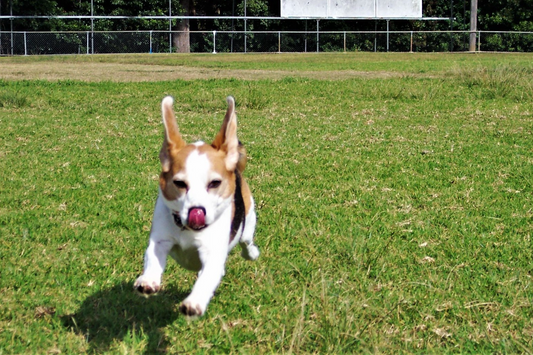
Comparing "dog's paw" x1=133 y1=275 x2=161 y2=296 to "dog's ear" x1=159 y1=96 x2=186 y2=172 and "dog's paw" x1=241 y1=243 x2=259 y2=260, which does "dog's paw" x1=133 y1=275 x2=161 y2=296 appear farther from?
"dog's paw" x1=241 y1=243 x2=259 y2=260

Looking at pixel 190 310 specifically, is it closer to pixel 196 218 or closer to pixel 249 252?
pixel 196 218

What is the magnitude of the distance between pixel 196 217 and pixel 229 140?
61 cm

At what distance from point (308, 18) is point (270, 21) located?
9.83 feet

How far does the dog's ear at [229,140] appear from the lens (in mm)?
3990

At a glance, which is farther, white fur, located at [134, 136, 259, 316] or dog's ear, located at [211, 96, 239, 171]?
dog's ear, located at [211, 96, 239, 171]

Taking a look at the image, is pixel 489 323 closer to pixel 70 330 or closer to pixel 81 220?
pixel 70 330

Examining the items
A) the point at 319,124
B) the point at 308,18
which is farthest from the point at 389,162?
the point at 308,18

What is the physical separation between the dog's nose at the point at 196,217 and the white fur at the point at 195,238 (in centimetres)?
2

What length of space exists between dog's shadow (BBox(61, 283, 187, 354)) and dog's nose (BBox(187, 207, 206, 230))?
1000mm

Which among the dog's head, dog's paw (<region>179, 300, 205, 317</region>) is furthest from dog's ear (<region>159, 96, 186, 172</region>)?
dog's paw (<region>179, 300, 205, 317</region>)

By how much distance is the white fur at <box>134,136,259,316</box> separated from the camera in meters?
3.60

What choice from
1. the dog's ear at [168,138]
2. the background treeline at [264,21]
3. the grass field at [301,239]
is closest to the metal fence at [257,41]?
the background treeline at [264,21]

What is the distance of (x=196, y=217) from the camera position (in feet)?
11.8

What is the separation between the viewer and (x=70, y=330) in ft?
14.8
